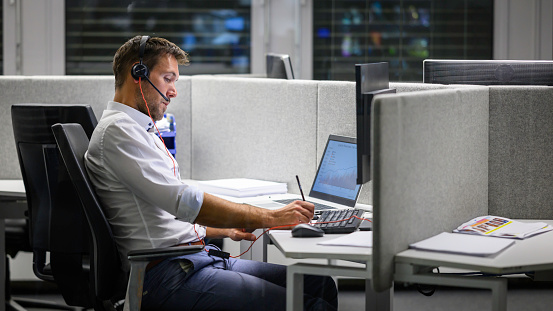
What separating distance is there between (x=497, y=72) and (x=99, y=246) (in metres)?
1.37

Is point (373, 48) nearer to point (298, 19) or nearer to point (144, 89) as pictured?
point (298, 19)

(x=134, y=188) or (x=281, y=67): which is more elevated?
(x=281, y=67)

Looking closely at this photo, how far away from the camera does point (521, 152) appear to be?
7.17ft

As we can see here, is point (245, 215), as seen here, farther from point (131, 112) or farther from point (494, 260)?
point (494, 260)

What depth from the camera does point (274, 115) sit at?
2.71 m

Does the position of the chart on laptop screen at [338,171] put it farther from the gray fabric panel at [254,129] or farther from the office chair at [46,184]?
the office chair at [46,184]

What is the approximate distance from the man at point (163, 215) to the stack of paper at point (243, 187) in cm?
50

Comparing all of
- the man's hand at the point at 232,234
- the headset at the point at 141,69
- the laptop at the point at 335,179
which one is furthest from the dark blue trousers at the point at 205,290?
the headset at the point at 141,69

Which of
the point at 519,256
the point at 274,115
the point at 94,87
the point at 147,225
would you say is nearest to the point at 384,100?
the point at 519,256

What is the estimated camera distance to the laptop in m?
2.29

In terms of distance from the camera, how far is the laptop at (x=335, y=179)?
2.29 m

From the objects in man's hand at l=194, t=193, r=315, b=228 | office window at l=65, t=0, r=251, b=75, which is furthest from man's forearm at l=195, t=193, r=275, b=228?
office window at l=65, t=0, r=251, b=75

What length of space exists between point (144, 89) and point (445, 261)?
0.97 meters

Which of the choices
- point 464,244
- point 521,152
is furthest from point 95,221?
point 521,152
